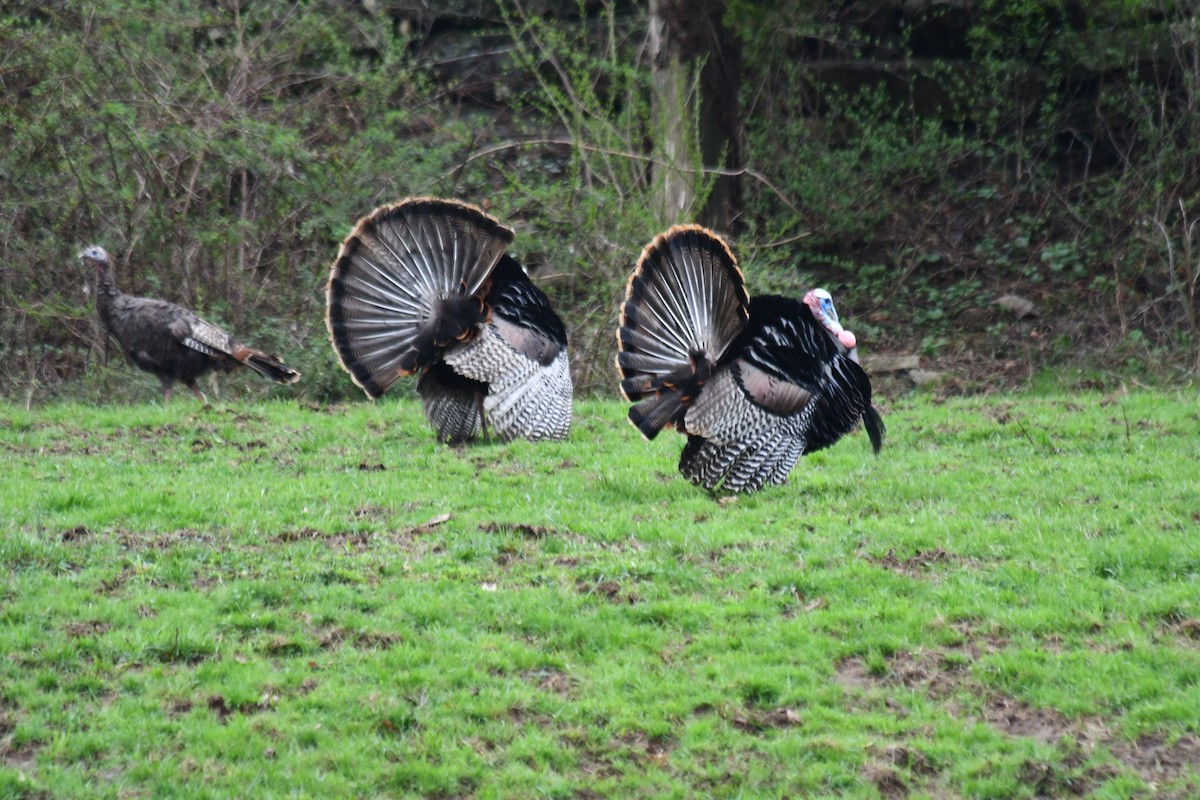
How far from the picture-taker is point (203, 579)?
6.61m

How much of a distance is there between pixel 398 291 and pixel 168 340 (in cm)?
317

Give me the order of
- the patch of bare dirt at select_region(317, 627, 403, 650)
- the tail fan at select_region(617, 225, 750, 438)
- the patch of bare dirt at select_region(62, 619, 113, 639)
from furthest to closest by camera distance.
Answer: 1. the tail fan at select_region(617, 225, 750, 438)
2. the patch of bare dirt at select_region(317, 627, 403, 650)
3. the patch of bare dirt at select_region(62, 619, 113, 639)

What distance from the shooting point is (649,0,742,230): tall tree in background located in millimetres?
14531

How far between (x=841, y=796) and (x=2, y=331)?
1182cm

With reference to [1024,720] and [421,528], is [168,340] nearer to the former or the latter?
[421,528]

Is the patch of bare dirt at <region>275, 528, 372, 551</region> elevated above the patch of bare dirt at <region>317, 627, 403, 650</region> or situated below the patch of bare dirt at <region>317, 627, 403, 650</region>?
below

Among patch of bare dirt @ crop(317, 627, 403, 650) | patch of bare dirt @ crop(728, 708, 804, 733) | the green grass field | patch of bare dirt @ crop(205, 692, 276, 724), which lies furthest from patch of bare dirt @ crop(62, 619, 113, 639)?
patch of bare dirt @ crop(728, 708, 804, 733)

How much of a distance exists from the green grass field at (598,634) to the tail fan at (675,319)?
702 mm

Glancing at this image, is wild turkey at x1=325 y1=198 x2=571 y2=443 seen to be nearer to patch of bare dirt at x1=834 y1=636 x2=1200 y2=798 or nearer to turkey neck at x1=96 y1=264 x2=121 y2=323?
turkey neck at x1=96 y1=264 x2=121 y2=323

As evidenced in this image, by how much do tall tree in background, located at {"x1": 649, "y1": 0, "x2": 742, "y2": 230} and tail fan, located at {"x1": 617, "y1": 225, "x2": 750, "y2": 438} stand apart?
566 centimetres

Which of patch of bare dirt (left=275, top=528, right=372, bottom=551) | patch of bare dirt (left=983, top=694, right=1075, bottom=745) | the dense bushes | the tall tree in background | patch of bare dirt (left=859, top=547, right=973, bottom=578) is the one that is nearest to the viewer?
patch of bare dirt (left=983, top=694, right=1075, bottom=745)

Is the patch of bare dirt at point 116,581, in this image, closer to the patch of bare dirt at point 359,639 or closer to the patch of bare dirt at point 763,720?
the patch of bare dirt at point 359,639

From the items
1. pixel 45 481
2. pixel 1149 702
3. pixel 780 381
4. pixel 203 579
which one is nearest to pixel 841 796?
pixel 1149 702

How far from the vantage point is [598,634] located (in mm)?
6070
